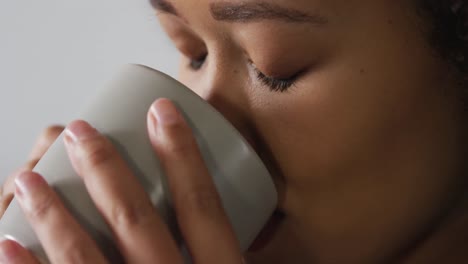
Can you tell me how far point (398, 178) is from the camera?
602 millimetres

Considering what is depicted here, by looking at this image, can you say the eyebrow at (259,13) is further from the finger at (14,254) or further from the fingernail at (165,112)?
the finger at (14,254)

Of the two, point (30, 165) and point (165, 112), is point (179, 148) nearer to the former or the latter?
point (165, 112)

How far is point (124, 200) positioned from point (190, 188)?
52 millimetres

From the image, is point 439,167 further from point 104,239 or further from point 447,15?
point 104,239

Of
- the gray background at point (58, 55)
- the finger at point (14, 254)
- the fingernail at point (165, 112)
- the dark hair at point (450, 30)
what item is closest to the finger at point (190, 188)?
the fingernail at point (165, 112)

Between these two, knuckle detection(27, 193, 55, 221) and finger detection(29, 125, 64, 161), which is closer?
knuckle detection(27, 193, 55, 221)

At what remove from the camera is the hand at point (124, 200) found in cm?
50

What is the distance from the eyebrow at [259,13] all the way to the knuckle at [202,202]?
15 cm

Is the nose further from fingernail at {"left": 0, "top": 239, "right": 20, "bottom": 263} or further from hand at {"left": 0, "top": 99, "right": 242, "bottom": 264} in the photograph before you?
fingernail at {"left": 0, "top": 239, "right": 20, "bottom": 263}

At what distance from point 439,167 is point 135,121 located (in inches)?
11.3

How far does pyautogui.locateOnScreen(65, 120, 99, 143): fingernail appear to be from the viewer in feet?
1.70

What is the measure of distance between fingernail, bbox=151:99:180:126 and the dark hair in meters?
0.23

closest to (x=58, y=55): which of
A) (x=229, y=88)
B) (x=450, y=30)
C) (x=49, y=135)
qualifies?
(x=49, y=135)

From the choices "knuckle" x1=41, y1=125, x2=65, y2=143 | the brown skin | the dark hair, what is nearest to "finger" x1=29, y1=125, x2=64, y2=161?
"knuckle" x1=41, y1=125, x2=65, y2=143
